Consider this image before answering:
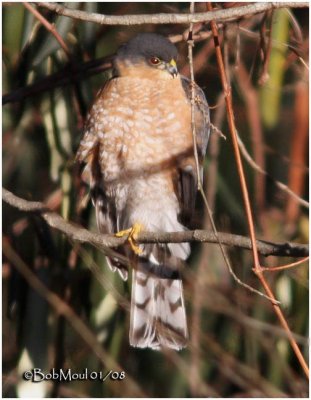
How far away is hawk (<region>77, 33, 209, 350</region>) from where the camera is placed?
3.24 metres

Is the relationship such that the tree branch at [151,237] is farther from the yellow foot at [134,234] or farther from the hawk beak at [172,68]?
the hawk beak at [172,68]

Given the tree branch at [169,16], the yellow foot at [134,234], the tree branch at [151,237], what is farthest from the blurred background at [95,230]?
the tree branch at [169,16]

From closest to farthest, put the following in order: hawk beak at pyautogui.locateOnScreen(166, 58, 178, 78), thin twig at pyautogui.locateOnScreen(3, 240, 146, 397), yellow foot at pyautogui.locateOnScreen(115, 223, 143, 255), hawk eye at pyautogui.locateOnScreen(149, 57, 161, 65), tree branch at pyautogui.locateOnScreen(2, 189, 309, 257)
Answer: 1. tree branch at pyautogui.locateOnScreen(2, 189, 309, 257)
2. yellow foot at pyautogui.locateOnScreen(115, 223, 143, 255)
3. hawk beak at pyautogui.locateOnScreen(166, 58, 178, 78)
4. hawk eye at pyautogui.locateOnScreen(149, 57, 161, 65)
5. thin twig at pyautogui.locateOnScreen(3, 240, 146, 397)

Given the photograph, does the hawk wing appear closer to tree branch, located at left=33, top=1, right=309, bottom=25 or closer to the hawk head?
the hawk head

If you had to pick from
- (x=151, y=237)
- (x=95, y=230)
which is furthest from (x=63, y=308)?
(x=151, y=237)

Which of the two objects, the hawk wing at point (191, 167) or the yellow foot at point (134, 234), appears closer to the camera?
the yellow foot at point (134, 234)

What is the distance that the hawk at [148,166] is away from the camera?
3.24 meters

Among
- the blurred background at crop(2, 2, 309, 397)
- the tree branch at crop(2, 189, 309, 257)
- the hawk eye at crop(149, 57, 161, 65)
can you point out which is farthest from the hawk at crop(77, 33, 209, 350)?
the tree branch at crop(2, 189, 309, 257)

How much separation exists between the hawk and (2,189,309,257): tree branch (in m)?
0.29

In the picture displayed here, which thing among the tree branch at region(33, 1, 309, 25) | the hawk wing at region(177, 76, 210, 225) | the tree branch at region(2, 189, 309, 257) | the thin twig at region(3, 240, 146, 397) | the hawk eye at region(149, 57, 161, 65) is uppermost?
the hawk eye at region(149, 57, 161, 65)

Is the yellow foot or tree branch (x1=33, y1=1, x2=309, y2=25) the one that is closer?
tree branch (x1=33, y1=1, x2=309, y2=25)

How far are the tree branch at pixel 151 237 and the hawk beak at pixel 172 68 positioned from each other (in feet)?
2.15

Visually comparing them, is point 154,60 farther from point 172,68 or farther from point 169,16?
point 169,16

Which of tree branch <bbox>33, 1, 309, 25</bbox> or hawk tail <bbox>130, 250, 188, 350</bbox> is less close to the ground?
tree branch <bbox>33, 1, 309, 25</bbox>
